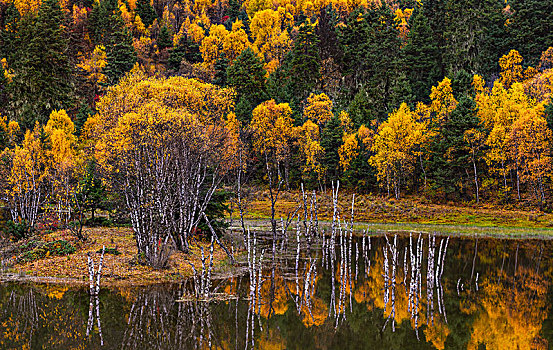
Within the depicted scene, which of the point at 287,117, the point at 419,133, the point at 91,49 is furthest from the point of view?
the point at 91,49

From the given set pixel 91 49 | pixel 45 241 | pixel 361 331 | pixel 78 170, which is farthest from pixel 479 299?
pixel 91 49

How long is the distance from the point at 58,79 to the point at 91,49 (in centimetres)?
3895

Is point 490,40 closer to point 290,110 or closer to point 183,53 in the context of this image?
point 290,110

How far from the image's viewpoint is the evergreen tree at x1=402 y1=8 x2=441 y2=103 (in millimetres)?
108200

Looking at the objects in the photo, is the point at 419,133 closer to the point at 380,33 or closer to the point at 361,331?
the point at 380,33

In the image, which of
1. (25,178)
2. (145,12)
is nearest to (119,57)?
(25,178)

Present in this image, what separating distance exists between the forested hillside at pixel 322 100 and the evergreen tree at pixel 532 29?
0.31 meters

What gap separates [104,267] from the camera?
114ft

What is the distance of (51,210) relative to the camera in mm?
55156

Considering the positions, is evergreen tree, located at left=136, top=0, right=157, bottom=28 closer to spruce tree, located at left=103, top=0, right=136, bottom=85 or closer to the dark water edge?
spruce tree, located at left=103, top=0, right=136, bottom=85

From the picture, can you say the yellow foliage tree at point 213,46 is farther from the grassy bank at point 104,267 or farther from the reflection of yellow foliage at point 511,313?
the reflection of yellow foliage at point 511,313

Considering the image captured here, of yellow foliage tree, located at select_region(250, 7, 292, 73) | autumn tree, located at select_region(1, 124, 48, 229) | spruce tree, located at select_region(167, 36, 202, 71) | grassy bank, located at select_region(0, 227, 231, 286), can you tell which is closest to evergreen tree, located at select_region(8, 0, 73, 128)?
spruce tree, located at select_region(167, 36, 202, 71)

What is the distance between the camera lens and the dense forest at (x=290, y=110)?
4334 cm

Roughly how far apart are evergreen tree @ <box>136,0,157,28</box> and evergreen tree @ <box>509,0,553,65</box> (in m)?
125
